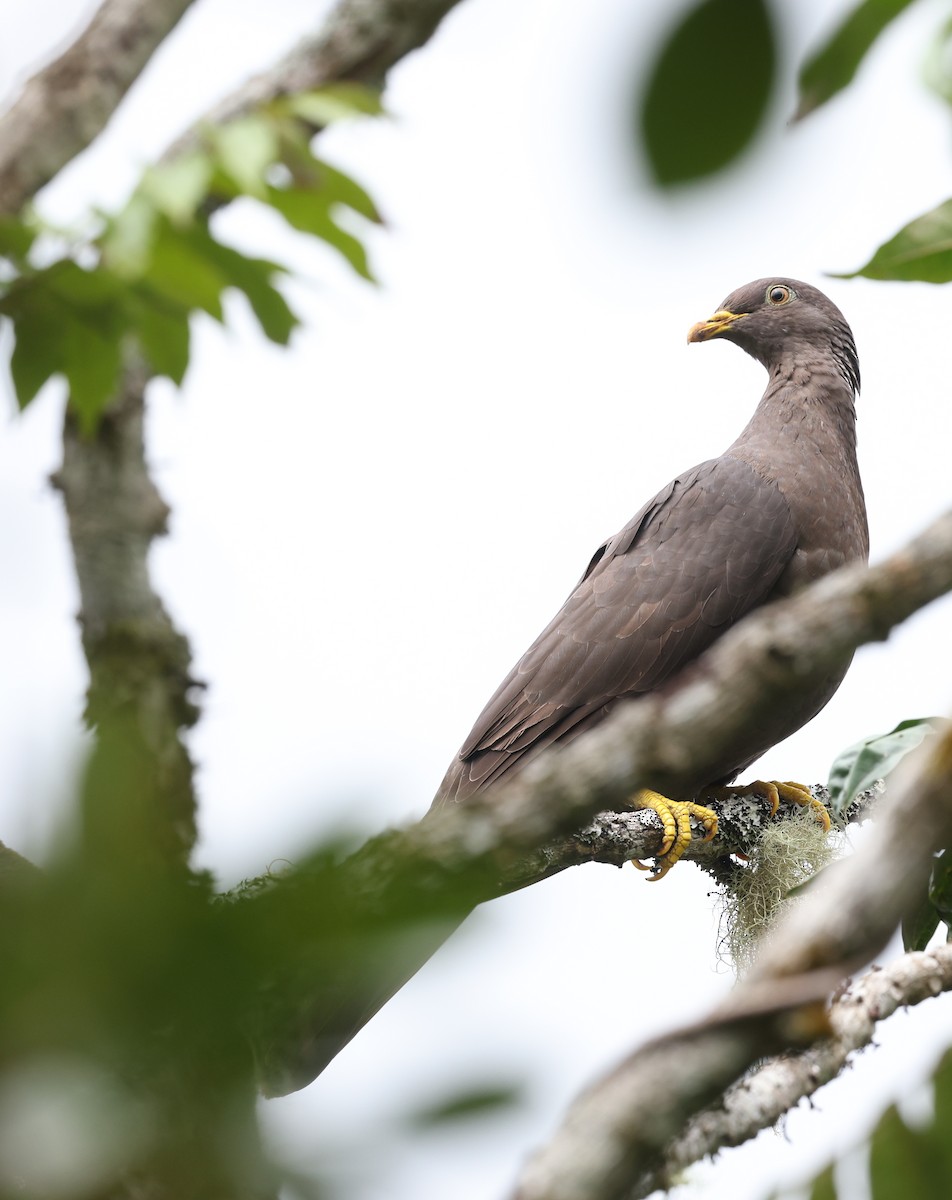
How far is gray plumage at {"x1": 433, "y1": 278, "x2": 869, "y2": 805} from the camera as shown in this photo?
4062 millimetres

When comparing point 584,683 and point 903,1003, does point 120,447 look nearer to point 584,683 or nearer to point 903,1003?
point 584,683

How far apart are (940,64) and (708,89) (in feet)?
1.02

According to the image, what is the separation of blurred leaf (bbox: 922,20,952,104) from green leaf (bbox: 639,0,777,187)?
26cm

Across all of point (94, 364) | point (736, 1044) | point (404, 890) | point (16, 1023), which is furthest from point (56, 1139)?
point (94, 364)

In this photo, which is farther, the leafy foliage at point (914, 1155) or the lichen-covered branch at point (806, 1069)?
the lichen-covered branch at point (806, 1069)

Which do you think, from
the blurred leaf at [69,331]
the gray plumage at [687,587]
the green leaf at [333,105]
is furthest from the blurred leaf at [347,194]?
the gray plumage at [687,587]

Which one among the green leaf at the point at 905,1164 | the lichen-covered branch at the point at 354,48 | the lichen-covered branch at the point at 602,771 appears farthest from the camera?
the lichen-covered branch at the point at 354,48

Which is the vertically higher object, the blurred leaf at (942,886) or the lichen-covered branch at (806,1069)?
the blurred leaf at (942,886)

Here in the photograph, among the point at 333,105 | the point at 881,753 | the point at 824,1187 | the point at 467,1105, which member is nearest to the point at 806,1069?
the point at 824,1187

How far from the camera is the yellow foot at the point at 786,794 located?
12.7 feet

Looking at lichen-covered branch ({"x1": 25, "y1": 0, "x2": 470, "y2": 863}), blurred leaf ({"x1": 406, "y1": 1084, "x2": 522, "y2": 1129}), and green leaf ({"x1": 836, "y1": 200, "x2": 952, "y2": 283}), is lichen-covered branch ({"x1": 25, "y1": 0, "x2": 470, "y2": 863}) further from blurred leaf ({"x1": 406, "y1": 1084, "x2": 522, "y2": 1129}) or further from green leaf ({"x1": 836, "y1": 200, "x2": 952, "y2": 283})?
blurred leaf ({"x1": 406, "y1": 1084, "x2": 522, "y2": 1129})

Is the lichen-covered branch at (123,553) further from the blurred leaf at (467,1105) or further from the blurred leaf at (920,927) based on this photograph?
the blurred leaf at (467,1105)

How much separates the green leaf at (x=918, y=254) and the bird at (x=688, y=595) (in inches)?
101

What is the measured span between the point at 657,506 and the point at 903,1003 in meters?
2.77
